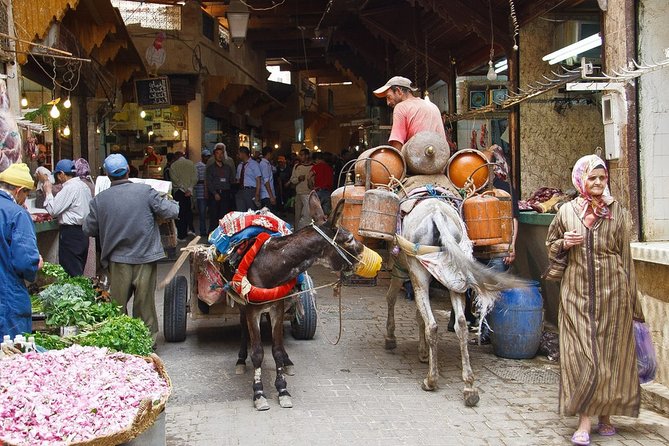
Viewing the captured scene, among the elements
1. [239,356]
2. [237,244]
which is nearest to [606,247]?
[237,244]

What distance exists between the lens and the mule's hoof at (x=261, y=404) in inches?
237

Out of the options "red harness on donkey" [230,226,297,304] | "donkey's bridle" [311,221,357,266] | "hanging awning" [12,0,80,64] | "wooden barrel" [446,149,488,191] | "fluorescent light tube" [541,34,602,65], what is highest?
"hanging awning" [12,0,80,64]

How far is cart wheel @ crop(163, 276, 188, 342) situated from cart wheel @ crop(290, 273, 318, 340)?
4.07 ft

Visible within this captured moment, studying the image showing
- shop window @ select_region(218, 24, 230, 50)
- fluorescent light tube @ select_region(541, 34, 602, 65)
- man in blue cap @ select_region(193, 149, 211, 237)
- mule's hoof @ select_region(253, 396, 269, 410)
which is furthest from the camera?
shop window @ select_region(218, 24, 230, 50)

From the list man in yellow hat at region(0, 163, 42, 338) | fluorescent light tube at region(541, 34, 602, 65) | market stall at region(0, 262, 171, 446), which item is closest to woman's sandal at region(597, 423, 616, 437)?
market stall at region(0, 262, 171, 446)

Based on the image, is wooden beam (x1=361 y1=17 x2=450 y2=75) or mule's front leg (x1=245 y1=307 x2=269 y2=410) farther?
wooden beam (x1=361 y1=17 x2=450 y2=75)

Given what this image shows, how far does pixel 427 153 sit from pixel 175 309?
10.8ft

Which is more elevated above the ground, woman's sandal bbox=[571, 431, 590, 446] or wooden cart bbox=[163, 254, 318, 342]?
wooden cart bbox=[163, 254, 318, 342]

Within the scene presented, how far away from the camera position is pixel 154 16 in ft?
72.1

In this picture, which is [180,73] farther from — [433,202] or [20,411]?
[20,411]

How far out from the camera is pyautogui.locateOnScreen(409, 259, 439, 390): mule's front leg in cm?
651

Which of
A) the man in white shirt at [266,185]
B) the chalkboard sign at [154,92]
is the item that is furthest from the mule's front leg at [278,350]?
the chalkboard sign at [154,92]

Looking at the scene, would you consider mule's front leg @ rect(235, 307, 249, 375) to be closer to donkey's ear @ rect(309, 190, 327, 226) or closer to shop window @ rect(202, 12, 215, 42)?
donkey's ear @ rect(309, 190, 327, 226)

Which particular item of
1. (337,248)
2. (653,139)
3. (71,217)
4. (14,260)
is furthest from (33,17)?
(653,139)
